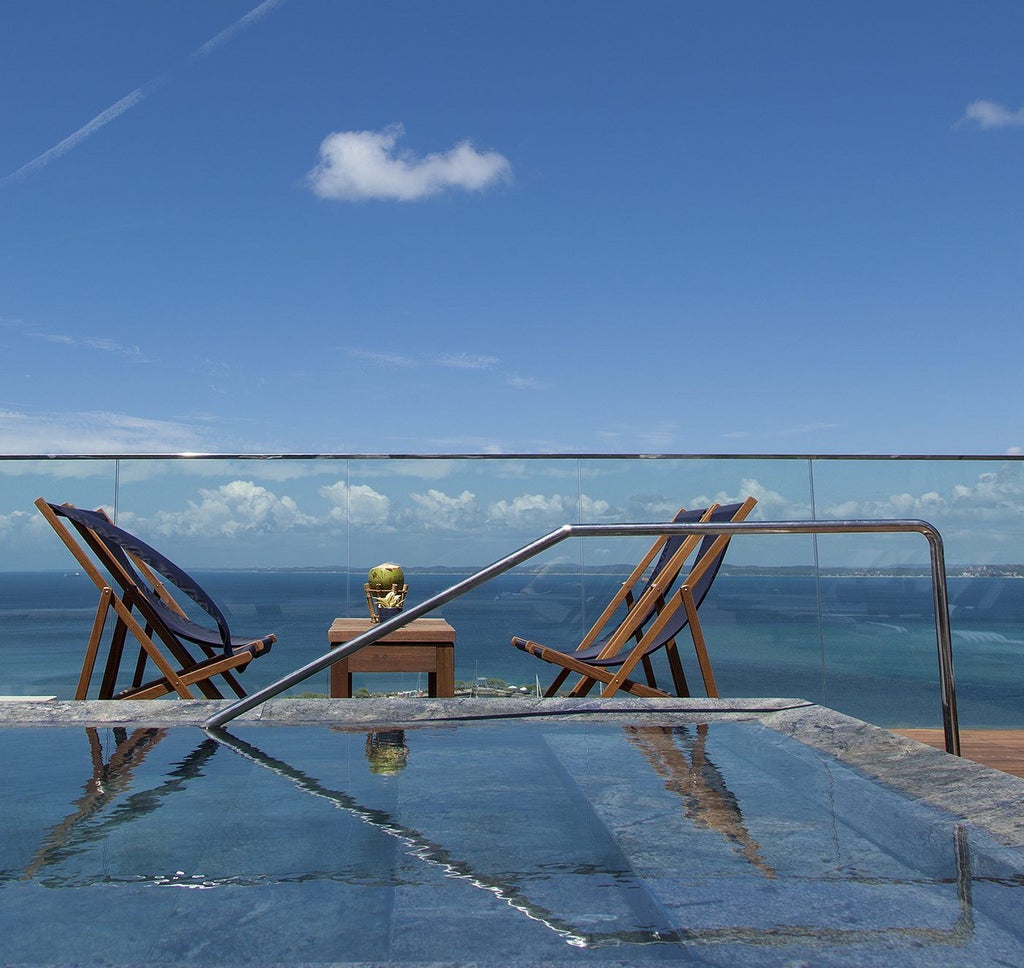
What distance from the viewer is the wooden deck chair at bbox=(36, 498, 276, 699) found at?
3.83 m

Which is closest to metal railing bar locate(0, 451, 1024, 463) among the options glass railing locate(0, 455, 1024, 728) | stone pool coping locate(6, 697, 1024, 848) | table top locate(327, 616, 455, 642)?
glass railing locate(0, 455, 1024, 728)

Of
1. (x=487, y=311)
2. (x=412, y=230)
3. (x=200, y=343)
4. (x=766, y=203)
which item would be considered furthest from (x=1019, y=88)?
(x=200, y=343)

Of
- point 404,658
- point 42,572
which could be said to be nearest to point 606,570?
→ point 404,658

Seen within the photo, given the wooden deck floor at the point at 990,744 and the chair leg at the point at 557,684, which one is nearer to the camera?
the wooden deck floor at the point at 990,744

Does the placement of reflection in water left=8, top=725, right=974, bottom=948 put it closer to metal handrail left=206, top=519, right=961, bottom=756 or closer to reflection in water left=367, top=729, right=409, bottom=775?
reflection in water left=367, top=729, right=409, bottom=775

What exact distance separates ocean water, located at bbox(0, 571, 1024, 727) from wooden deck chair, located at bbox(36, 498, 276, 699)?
18 cm

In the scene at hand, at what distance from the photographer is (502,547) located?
507 cm

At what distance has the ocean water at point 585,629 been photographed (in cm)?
440

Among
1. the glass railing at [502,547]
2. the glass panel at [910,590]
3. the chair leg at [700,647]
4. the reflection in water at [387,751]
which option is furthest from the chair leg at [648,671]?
the reflection in water at [387,751]

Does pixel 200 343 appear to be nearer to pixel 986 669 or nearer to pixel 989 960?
pixel 986 669

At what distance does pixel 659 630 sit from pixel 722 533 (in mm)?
1344

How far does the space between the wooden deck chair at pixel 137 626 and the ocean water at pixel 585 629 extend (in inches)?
7.3

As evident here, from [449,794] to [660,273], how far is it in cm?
2345

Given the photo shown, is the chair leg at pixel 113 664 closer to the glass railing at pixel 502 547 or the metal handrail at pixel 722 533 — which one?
the glass railing at pixel 502 547
